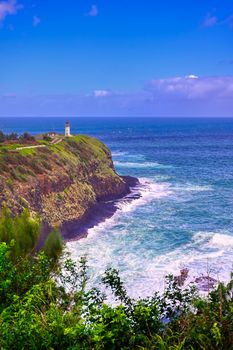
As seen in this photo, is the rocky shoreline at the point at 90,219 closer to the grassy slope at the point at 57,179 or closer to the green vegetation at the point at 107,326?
the grassy slope at the point at 57,179

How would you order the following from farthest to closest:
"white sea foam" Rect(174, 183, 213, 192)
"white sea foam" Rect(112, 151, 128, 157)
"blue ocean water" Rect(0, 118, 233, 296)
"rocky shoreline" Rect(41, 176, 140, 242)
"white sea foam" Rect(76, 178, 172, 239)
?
"white sea foam" Rect(112, 151, 128, 157) → "white sea foam" Rect(174, 183, 213, 192) → "white sea foam" Rect(76, 178, 172, 239) → "rocky shoreline" Rect(41, 176, 140, 242) → "blue ocean water" Rect(0, 118, 233, 296)

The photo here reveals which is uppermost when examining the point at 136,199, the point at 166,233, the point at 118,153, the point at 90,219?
the point at 118,153

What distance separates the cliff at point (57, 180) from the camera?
47688 mm

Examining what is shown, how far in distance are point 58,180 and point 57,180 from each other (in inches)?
9.5

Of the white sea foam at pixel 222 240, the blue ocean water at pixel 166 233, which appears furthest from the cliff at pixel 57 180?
the white sea foam at pixel 222 240

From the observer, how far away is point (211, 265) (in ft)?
120

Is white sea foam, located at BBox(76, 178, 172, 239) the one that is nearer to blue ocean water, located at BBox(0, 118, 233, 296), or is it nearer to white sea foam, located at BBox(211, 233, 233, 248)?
blue ocean water, located at BBox(0, 118, 233, 296)

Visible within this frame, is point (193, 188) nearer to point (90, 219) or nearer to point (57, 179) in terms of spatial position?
point (90, 219)

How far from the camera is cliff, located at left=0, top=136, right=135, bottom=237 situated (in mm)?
47688

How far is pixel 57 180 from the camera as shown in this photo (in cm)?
5466

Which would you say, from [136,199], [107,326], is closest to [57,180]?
[136,199]

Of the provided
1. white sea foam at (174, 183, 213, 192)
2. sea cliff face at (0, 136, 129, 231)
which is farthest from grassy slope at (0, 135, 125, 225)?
white sea foam at (174, 183, 213, 192)

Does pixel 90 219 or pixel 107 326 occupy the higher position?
pixel 107 326

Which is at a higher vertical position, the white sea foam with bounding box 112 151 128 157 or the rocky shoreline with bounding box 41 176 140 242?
the white sea foam with bounding box 112 151 128 157
